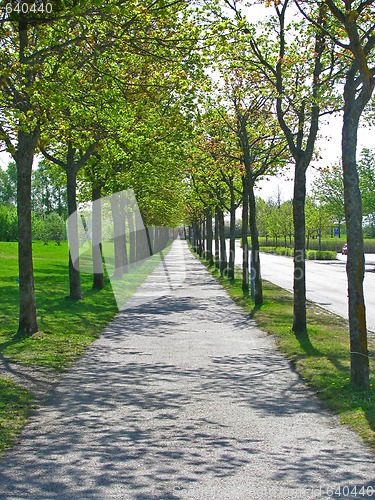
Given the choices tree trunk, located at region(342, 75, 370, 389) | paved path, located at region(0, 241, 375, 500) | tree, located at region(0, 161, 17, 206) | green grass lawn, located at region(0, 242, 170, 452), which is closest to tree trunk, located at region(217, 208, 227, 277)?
green grass lawn, located at region(0, 242, 170, 452)

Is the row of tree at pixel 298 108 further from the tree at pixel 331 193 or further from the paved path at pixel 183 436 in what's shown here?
the tree at pixel 331 193

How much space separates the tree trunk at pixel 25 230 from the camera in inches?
513

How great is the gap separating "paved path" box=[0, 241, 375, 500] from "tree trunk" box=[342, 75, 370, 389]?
0.73 m

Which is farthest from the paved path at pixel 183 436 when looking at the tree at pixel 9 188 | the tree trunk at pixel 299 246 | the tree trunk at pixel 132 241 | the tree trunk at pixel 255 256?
the tree at pixel 9 188

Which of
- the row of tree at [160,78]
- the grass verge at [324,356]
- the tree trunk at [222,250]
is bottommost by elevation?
the grass verge at [324,356]

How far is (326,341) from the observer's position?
41.5 feet

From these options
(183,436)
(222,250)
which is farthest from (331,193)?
(183,436)

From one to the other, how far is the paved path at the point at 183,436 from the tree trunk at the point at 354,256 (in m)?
0.73

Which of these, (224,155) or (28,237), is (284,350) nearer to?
(28,237)

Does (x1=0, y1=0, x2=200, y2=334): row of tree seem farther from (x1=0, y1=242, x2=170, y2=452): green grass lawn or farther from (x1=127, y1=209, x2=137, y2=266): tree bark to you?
(x1=127, y1=209, x2=137, y2=266): tree bark

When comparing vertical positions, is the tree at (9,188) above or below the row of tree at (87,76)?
above

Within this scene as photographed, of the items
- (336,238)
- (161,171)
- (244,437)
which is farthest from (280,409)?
(336,238)

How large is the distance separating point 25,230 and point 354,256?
23.4ft

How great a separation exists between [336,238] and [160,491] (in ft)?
266
